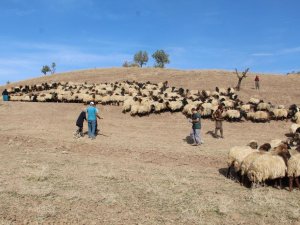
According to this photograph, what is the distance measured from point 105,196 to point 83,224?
55.3 inches

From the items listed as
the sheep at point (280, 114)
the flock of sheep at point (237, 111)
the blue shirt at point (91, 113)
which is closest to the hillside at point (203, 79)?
the flock of sheep at point (237, 111)

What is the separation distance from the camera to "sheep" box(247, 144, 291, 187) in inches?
365

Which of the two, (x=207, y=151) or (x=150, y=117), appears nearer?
(x=207, y=151)

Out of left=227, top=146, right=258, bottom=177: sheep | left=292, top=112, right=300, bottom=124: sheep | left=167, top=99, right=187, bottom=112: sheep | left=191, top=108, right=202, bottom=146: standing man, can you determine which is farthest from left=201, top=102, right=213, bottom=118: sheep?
left=227, top=146, right=258, bottom=177: sheep

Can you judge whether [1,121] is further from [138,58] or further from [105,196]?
[138,58]

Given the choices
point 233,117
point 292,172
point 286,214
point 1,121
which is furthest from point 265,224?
point 1,121

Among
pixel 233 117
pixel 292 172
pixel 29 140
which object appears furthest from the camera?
pixel 233 117

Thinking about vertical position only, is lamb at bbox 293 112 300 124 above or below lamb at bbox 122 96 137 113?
below

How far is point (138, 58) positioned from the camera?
84938 millimetres

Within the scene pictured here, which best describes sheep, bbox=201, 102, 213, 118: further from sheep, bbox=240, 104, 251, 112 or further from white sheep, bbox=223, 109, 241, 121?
sheep, bbox=240, 104, 251, 112

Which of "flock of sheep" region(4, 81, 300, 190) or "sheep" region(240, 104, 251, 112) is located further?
"sheep" region(240, 104, 251, 112)

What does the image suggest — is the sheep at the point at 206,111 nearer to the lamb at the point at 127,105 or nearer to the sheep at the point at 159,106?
the sheep at the point at 159,106

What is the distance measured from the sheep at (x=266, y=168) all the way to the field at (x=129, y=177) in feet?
1.07

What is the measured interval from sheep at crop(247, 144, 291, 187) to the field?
33cm
